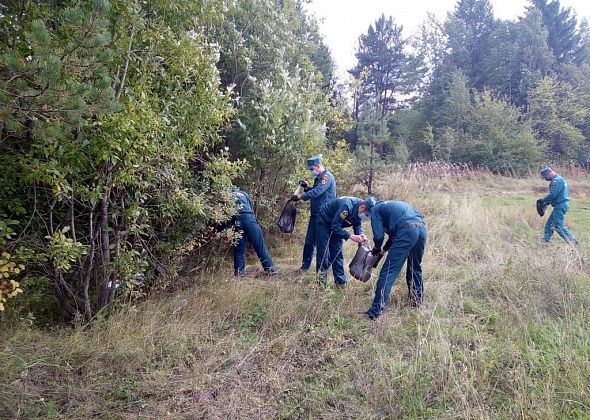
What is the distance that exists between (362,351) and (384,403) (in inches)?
28.3

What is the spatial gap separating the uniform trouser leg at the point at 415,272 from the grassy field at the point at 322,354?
16cm

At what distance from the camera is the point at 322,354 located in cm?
329

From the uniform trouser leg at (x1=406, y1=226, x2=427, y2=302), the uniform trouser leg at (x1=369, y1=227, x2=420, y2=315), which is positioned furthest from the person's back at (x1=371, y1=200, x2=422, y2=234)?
the uniform trouser leg at (x1=406, y1=226, x2=427, y2=302)

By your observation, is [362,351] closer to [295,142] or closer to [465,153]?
[295,142]

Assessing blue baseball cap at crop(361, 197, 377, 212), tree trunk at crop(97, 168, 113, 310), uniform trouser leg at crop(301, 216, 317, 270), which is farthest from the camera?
uniform trouser leg at crop(301, 216, 317, 270)

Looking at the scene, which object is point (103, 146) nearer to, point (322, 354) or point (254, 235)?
point (322, 354)

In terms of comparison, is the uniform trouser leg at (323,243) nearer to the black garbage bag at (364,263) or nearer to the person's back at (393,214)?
the black garbage bag at (364,263)

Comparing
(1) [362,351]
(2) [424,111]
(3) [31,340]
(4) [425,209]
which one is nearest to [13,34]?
(3) [31,340]

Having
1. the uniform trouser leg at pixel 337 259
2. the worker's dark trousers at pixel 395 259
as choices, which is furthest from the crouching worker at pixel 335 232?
the worker's dark trousers at pixel 395 259

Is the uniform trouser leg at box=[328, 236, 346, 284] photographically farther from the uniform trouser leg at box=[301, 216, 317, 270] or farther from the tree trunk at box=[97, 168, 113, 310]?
the tree trunk at box=[97, 168, 113, 310]

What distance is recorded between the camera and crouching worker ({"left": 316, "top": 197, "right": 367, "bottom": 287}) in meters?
5.03

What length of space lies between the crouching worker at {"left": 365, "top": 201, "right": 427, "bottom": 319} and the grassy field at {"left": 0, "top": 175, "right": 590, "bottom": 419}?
7.0 inches

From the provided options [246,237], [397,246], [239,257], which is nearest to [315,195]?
[246,237]

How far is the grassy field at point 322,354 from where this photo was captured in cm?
260
